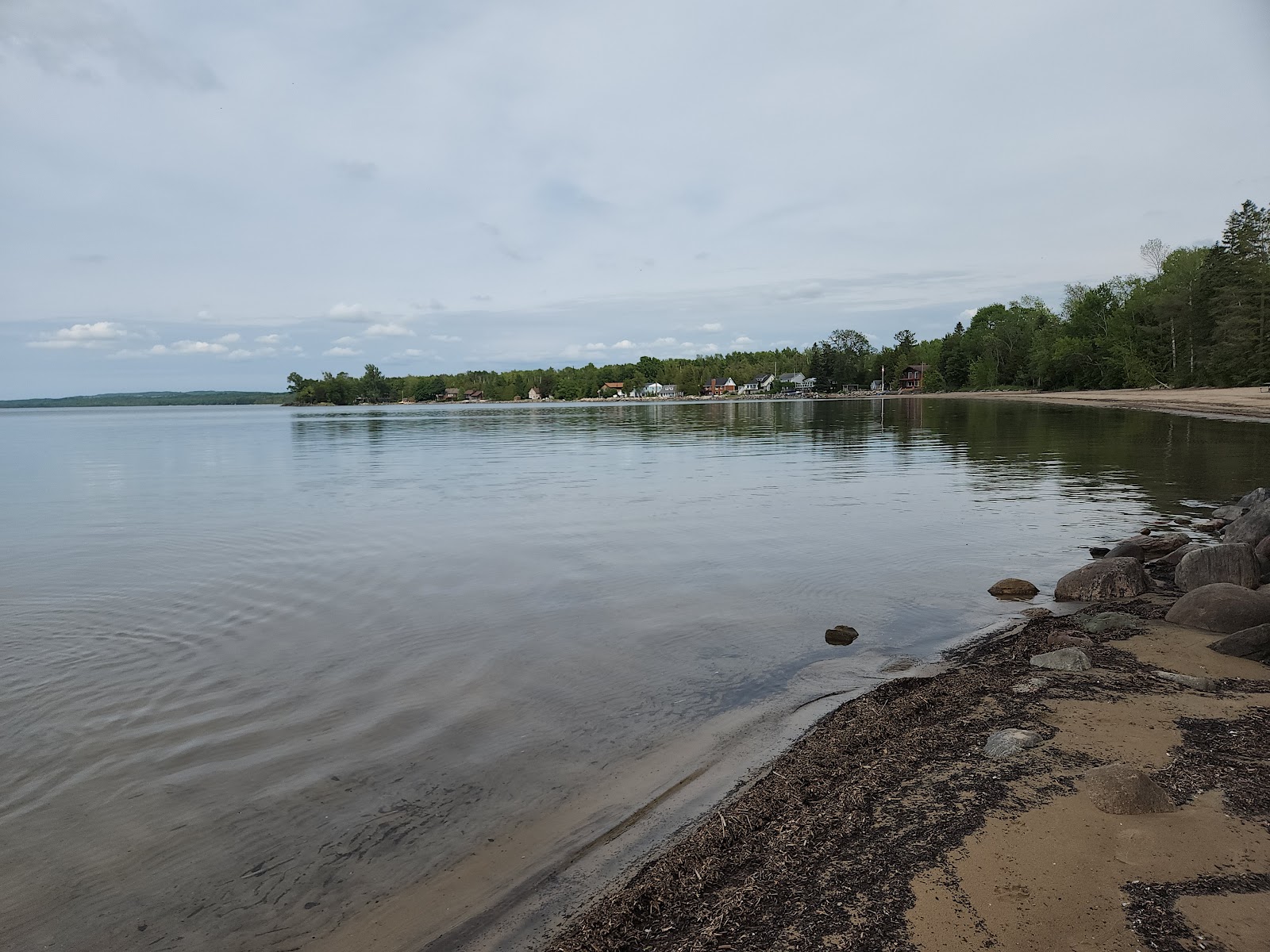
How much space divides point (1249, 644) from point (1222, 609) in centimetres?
109

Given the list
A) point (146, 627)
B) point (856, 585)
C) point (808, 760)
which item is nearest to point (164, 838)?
point (808, 760)

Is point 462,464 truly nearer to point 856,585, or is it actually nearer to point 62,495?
point 62,495

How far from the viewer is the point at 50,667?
9.02 meters

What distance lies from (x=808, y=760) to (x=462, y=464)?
3055 cm

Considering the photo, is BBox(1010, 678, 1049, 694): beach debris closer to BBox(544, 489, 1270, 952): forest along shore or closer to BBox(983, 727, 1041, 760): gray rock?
BBox(544, 489, 1270, 952): forest along shore

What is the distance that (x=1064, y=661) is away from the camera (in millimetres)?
7766

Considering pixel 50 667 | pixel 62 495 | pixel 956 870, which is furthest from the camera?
pixel 62 495

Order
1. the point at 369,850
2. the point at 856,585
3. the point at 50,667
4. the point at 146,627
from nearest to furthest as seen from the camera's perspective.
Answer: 1. the point at 369,850
2. the point at 50,667
3. the point at 146,627
4. the point at 856,585

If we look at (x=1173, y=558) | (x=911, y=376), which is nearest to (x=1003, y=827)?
(x=1173, y=558)

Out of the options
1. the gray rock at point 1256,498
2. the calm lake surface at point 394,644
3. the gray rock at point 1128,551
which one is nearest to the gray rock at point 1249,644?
the calm lake surface at point 394,644

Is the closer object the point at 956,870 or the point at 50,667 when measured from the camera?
the point at 956,870

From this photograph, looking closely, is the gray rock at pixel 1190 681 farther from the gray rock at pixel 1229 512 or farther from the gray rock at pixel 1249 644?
the gray rock at pixel 1229 512

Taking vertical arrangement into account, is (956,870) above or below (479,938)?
above

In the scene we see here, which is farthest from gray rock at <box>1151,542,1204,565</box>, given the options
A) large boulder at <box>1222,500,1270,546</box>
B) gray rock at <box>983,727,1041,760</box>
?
gray rock at <box>983,727,1041,760</box>
